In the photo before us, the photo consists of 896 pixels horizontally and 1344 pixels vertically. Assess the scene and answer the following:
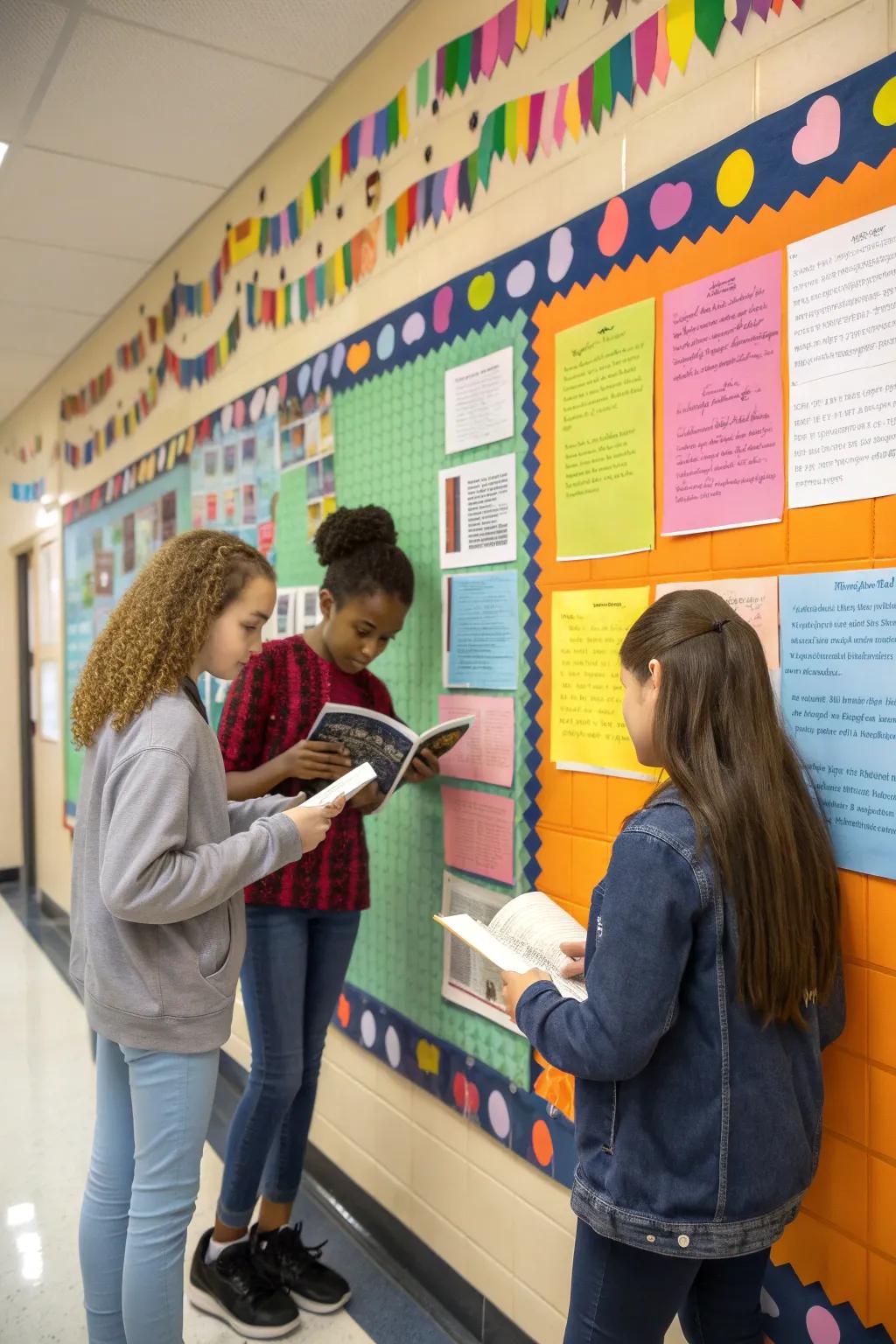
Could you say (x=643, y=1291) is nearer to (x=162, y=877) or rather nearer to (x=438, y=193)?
(x=162, y=877)

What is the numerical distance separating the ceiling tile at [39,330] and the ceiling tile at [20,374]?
6 centimetres

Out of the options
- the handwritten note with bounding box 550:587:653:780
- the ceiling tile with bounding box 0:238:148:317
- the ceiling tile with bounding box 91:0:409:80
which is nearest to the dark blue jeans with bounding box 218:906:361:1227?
the handwritten note with bounding box 550:587:653:780

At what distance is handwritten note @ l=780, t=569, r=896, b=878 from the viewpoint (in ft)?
3.68

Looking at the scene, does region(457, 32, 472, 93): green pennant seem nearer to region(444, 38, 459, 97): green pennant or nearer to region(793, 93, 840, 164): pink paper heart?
region(444, 38, 459, 97): green pennant

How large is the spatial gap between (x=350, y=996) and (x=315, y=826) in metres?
1.01

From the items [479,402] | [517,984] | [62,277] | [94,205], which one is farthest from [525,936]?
[62,277]

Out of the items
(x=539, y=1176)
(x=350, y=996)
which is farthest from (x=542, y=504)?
(x=350, y=996)

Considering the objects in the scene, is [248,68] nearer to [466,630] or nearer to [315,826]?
[466,630]

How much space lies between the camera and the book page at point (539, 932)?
4.34ft

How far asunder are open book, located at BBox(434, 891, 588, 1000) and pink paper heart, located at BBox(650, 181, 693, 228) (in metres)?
1.00

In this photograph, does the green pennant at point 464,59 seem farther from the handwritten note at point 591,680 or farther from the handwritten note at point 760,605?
the handwritten note at point 760,605

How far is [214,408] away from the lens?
3.08 m

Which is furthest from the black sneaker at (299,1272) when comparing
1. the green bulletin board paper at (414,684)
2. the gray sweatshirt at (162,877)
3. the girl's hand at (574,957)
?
the girl's hand at (574,957)

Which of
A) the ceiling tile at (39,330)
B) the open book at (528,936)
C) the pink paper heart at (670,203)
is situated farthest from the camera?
the ceiling tile at (39,330)
